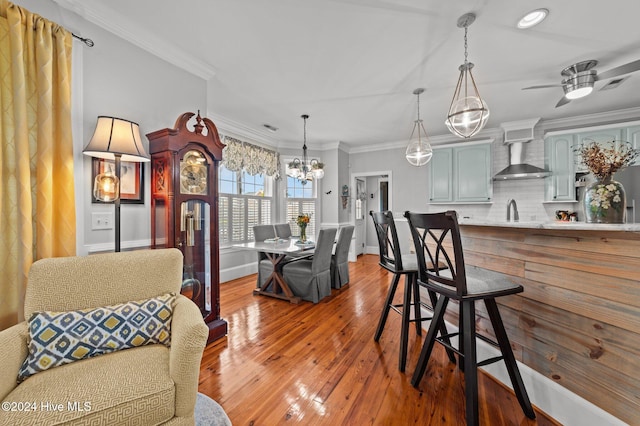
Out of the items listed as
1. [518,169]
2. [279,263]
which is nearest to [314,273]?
[279,263]

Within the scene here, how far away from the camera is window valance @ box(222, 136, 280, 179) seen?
443cm

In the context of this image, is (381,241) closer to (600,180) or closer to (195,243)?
(600,180)

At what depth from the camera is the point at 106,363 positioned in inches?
49.5

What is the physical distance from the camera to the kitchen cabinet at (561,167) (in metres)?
4.10

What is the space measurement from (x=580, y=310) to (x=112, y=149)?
2.97 meters

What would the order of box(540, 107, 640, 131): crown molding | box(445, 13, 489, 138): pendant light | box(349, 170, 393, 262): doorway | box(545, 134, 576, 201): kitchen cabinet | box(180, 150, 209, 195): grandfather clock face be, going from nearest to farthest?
box(445, 13, 489, 138): pendant light → box(180, 150, 209, 195): grandfather clock face → box(540, 107, 640, 131): crown molding → box(545, 134, 576, 201): kitchen cabinet → box(349, 170, 393, 262): doorway

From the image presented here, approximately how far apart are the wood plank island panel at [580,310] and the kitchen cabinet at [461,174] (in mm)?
3311

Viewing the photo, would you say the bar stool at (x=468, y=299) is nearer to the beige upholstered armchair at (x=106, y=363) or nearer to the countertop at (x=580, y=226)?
the countertop at (x=580, y=226)

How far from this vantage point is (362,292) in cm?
385

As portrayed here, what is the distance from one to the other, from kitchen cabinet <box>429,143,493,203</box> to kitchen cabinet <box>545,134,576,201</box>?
0.82 m

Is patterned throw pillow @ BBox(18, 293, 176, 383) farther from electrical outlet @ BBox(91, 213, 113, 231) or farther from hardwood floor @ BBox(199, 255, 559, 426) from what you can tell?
electrical outlet @ BBox(91, 213, 113, 231)

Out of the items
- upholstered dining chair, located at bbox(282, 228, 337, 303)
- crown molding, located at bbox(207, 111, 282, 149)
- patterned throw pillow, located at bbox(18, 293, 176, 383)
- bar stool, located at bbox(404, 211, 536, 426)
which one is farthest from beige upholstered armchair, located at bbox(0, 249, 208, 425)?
crown molding, located at bbox(207, 111, 282, 149)

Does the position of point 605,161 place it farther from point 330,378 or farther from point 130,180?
point 130,180

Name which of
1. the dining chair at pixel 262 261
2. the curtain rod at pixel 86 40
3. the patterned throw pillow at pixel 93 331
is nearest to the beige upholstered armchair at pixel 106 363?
the patterned throw pillow at pixel 93 331
